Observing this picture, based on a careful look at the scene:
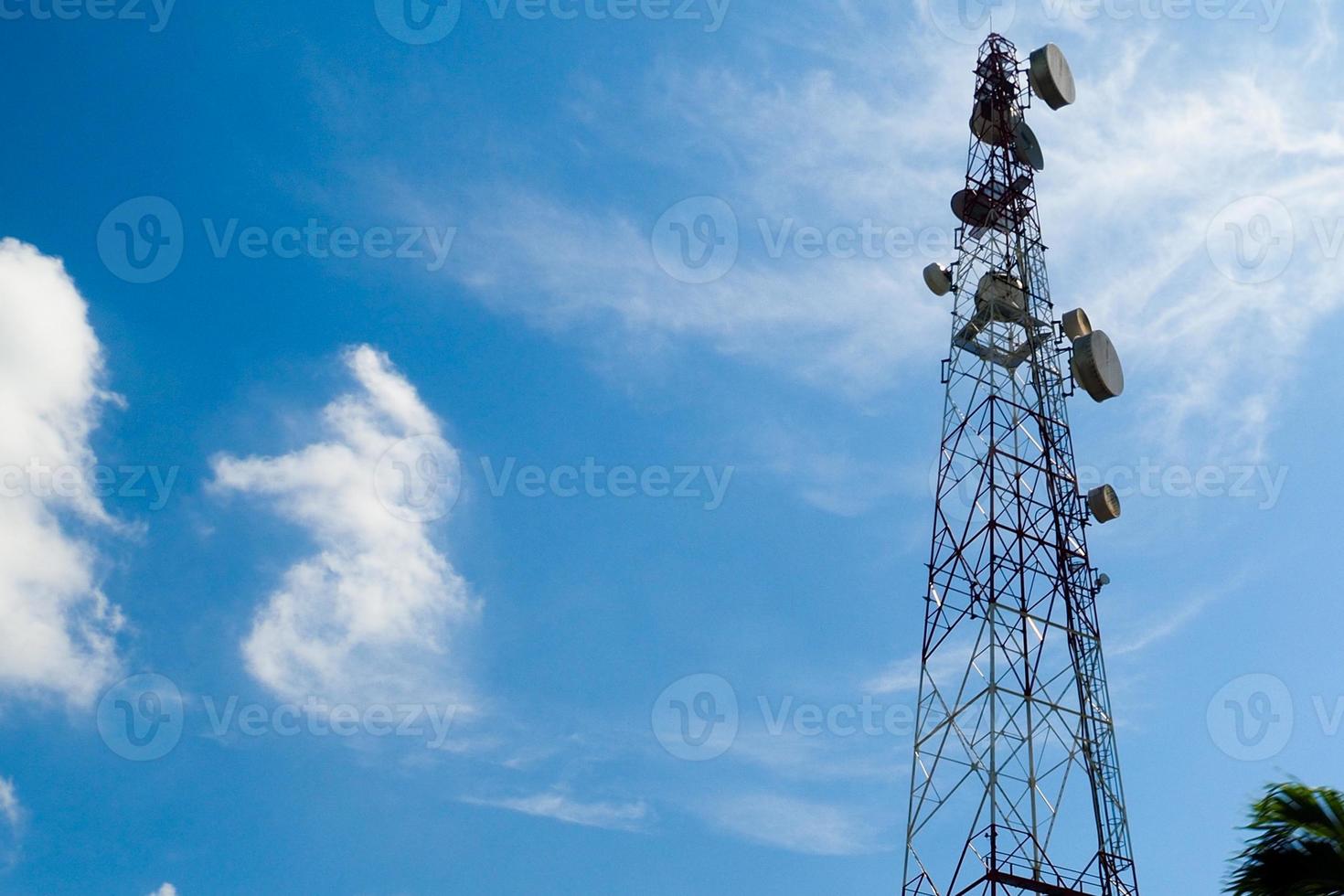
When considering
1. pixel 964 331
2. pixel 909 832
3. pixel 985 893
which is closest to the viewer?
pixel 985 893

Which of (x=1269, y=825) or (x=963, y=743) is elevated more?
(x=963, y=743)

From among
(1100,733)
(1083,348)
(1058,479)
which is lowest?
(1100,733)

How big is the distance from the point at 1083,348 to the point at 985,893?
1577cm

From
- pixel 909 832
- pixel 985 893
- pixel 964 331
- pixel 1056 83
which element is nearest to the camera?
pixel 985 893

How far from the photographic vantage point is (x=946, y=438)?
39.1 meters

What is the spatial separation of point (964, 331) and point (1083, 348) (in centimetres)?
341

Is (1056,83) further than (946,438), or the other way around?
(1056,83)

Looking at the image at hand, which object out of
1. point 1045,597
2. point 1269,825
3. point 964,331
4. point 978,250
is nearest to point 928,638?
point 1045,597

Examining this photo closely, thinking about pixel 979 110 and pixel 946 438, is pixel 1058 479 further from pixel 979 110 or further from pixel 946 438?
pixel 979 110

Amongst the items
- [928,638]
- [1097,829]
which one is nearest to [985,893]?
[1097,829]

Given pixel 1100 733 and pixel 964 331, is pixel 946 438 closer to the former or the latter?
pixel 964 331

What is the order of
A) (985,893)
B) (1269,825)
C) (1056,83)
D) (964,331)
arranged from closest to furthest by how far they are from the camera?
(1269,825) → (985,893) → (964,331) → (1056,83)

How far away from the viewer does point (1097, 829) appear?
115 ft

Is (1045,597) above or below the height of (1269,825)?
above
